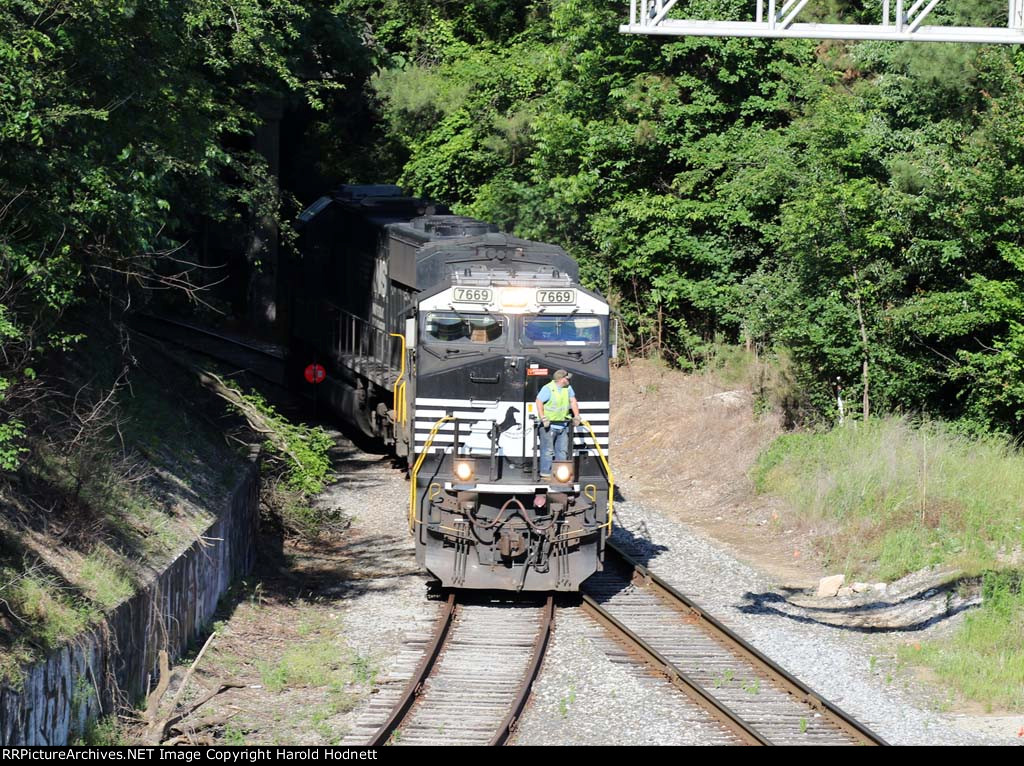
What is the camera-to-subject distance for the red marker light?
24797 mm

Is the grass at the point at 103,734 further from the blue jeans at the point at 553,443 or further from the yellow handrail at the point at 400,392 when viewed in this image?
the yellow handrail at the point at 400,392

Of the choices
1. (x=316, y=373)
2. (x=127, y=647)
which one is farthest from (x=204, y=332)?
(x=127, y=647)

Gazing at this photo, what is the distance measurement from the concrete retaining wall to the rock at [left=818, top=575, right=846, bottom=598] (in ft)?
23.8

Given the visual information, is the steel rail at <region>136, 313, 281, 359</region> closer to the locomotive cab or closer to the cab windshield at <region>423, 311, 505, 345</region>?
the cab windshield at <region>423, 311, 505, 345</region>

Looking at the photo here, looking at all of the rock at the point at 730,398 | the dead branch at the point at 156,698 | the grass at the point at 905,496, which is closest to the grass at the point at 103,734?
the dead branch at the point at 156,698

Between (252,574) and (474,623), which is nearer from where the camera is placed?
(474,623)

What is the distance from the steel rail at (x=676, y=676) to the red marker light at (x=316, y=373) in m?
11.0

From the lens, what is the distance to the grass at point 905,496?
16609mm

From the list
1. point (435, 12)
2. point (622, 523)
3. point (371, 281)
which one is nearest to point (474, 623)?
point (622, 523)

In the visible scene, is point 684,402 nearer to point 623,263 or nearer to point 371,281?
point 623,263

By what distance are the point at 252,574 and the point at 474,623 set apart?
3317 millimetres

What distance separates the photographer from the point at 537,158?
30.0 meters

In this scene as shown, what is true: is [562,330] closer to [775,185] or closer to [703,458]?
[703,458]

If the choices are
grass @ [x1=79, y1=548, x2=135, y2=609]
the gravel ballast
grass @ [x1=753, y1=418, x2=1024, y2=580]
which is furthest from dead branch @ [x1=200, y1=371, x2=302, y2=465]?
grass @ [x1=753, y1=418, x2=1024, y2=580]
